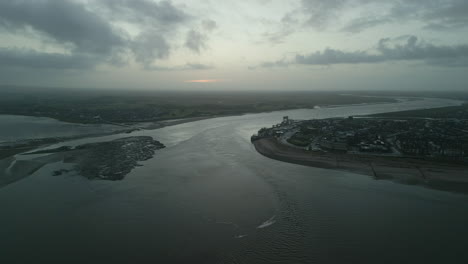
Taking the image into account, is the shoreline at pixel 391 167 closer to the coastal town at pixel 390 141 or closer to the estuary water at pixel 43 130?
the coastal town at pixel 390 141

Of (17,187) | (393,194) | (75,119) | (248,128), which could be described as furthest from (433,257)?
(75,119)

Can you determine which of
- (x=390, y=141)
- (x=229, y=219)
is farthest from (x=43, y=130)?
(x=390, y=141)

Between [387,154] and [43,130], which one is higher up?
[43,130]

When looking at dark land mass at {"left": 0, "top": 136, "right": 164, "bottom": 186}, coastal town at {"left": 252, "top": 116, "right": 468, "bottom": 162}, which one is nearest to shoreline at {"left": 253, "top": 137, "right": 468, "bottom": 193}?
coastal town at {"left": 252, "top": 116, "right": 468, "bottom": 162}

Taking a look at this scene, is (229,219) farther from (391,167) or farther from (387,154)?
(387,154)

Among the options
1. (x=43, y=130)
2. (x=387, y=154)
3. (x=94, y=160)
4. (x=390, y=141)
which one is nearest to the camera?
(x=94, y=160)

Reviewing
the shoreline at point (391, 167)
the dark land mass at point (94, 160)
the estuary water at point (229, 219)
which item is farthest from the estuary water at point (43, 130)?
the shoreline at point (391, 167)

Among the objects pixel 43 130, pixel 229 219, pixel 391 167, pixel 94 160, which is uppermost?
pixel 43 130
